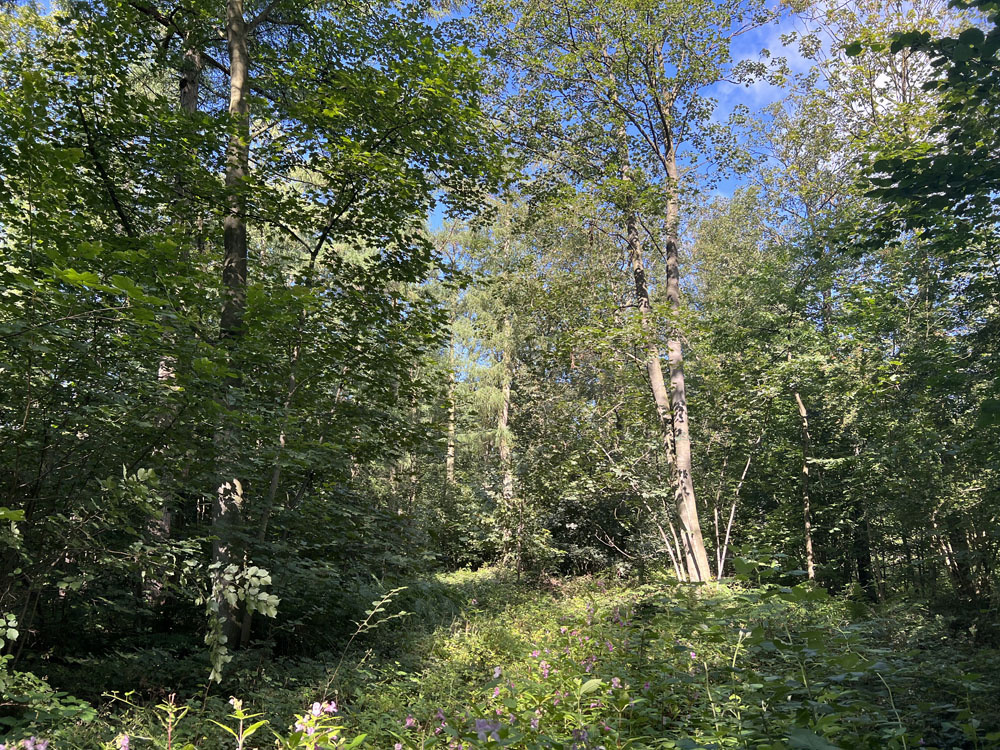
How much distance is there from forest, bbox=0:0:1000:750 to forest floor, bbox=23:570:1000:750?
0.04 meters

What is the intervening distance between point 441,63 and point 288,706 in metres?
5.97

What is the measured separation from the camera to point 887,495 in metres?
10.2

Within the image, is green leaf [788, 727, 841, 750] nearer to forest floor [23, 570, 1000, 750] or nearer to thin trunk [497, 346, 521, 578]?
forest floor [23, 570, 1000, 750]

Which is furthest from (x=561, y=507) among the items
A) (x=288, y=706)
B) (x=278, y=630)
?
(x=288, y=706)

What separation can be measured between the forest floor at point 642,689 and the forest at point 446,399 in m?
0.04

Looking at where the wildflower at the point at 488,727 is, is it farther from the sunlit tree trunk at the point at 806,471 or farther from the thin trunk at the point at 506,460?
the sunlit tree trunk at the point at 806,471

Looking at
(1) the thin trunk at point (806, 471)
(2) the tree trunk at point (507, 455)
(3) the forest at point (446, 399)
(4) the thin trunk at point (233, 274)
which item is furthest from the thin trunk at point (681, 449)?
(4) the thin trunk at point (233, 274)

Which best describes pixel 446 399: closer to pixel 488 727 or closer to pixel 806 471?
pixel 488 727

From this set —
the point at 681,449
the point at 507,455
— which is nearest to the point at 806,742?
the point at 681,449

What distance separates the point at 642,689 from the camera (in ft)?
10.1

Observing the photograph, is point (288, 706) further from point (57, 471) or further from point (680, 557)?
point (680, 557)

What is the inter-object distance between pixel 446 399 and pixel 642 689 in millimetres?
4081

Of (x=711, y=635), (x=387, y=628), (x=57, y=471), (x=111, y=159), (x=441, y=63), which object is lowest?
(x=387, y=628)

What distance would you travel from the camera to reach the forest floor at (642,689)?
2.26 m
